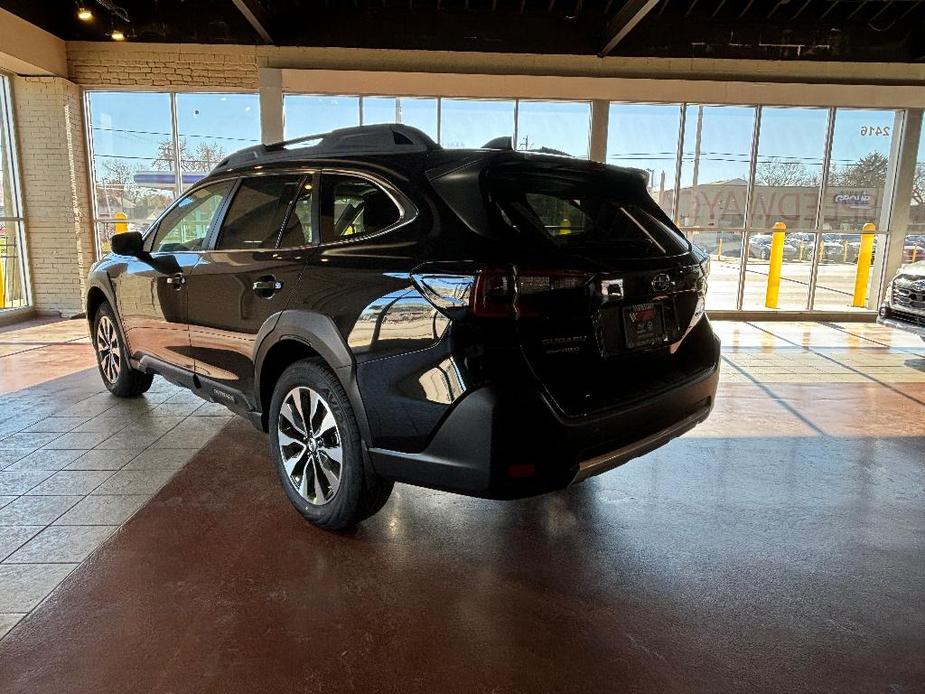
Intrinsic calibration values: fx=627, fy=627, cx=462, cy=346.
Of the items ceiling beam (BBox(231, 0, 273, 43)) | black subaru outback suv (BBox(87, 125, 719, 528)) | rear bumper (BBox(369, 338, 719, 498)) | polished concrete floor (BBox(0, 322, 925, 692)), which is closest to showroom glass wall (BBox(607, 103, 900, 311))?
ceiling beam (BBox(231, 0, 273, 43))

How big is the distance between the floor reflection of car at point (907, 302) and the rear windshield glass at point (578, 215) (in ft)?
16.0

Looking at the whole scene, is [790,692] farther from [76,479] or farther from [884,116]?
[884,116]

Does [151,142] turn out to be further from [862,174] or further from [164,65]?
[862,174]

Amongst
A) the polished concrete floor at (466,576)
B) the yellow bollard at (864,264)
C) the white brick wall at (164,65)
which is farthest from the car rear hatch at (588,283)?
the yellow bollard at (864,264)

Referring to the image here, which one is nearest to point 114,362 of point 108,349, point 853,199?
point 108,349

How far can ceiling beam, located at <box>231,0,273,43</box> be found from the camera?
7.84m

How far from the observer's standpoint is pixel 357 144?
9.97 ft

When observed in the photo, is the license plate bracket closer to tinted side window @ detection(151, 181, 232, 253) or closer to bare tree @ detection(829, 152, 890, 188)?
tinted side window @ detection(151, 181, 232, 253)

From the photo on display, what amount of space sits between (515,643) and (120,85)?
34.9ft

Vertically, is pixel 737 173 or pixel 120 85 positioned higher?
pixel 120 85

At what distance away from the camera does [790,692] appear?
1993 mm

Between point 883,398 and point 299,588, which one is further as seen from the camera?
point 883,398

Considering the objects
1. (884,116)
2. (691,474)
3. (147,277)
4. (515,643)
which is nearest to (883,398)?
(691,474)

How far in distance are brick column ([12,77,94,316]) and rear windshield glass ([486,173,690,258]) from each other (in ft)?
32.0
